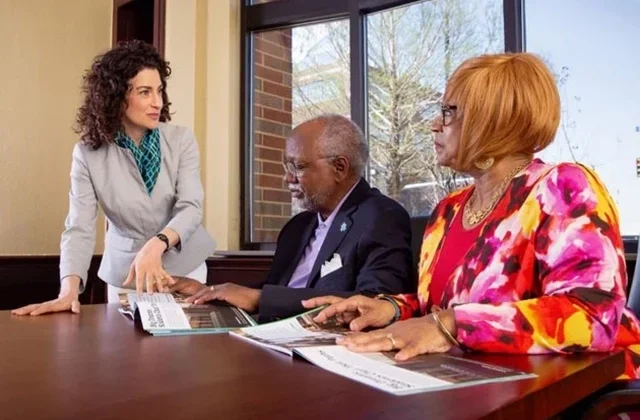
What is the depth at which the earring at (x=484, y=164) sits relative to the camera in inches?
47.7

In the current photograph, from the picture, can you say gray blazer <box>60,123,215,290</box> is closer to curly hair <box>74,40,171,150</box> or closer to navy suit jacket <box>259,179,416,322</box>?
curly hair <box>74,40,171,150</box>

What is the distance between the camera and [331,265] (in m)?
1.64

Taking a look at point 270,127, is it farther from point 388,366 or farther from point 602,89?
point 388,366

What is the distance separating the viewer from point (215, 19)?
3115 millimetres

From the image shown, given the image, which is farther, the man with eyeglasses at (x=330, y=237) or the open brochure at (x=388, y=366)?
the man with eyeglasses at (x=330, y=237)

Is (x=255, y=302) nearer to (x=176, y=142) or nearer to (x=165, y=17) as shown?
(x=176, y=142)

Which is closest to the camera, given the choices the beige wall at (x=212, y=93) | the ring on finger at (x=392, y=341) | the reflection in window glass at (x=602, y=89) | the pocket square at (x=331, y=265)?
the ring on finger at (x=392, y=341)

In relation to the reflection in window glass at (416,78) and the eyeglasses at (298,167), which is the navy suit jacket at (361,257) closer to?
the eyeglasses at (298,167)

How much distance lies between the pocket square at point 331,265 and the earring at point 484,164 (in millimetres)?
529

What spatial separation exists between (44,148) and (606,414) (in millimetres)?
3022

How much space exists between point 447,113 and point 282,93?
202 cm

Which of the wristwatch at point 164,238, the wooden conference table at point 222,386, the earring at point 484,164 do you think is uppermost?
the earring at point 484,164

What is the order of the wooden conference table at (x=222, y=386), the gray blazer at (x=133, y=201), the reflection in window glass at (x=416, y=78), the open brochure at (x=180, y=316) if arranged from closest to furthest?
the wooden conference table at (x=222, y=386) < the open brochure at (x=180, y=316) < the gray blazer at (x=133, y=201) < the reflection in window glass at (x=416, y=78)

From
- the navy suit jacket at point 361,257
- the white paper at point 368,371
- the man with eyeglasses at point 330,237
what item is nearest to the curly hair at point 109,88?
the man with eyeglasses at point 330,237
